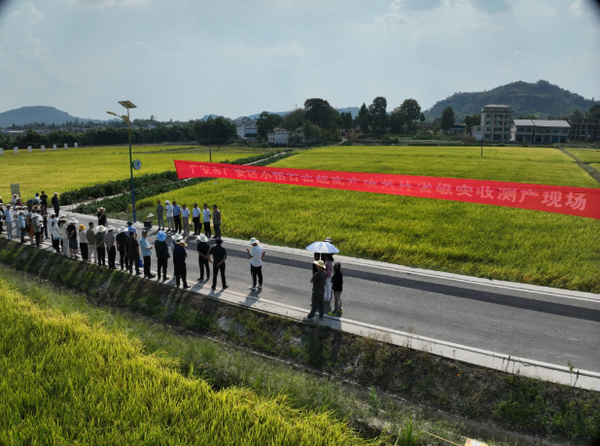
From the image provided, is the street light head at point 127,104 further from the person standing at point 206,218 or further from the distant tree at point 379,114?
the distant tree at point 379,114

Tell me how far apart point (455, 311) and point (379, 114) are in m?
127

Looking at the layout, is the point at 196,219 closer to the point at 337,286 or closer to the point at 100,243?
the point at 100,243

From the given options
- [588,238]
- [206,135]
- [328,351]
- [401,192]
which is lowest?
[328,351]

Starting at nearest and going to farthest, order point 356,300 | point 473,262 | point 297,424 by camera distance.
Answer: point 297,424 → point 356,300 → point 473,262

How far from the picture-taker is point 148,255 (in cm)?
1320

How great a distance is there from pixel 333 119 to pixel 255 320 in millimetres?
133273

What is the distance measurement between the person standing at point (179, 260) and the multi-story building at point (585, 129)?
455 feet

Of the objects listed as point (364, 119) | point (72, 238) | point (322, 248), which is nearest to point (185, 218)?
point (72, 238)

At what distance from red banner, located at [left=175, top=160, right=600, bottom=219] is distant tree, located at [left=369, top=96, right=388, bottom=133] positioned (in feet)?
373

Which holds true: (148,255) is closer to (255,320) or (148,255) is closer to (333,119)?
(255,320)

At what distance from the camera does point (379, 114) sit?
429ft

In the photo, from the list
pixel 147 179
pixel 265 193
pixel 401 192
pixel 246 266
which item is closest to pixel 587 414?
pixel 246 266

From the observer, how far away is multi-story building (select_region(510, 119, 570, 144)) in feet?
358

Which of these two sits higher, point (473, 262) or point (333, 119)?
point (333, 119)
